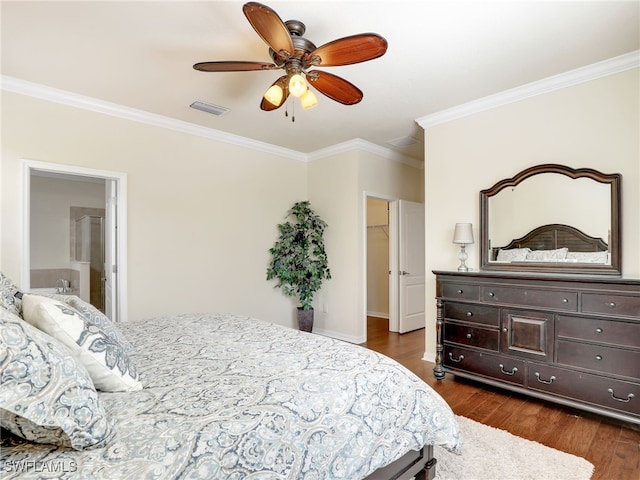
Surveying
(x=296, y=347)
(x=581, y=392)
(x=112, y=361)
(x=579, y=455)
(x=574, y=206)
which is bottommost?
(x=579, y=455)

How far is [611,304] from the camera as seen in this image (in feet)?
7.42

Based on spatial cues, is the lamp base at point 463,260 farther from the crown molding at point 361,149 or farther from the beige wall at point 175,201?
the beige wall at point 175,201

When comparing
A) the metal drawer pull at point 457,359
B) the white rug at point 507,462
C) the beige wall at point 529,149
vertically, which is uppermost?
the beige wall at point 529,149

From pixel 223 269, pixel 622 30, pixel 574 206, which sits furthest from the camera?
pixel 223 269

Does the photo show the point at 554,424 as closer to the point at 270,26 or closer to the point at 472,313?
the point at 472,313

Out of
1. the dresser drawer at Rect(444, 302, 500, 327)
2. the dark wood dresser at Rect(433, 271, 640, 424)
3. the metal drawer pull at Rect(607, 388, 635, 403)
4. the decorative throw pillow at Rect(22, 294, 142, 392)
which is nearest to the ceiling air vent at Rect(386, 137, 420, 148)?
the dark wood dresser at Rect(433, 271, 640, 424)

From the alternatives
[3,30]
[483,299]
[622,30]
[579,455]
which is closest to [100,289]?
[3,30]

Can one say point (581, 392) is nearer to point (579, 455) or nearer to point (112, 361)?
point (579, 455)

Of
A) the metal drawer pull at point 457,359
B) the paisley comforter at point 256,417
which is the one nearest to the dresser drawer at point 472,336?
the metal drawer pull at point 457,359

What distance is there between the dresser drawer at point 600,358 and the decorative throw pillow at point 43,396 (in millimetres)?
2776

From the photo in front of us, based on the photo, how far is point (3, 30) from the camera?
2.23 m

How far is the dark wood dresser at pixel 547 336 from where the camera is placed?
2.22m

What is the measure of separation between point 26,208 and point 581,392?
456cm

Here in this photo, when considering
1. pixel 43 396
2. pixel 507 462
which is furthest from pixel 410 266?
pixel 43 396
